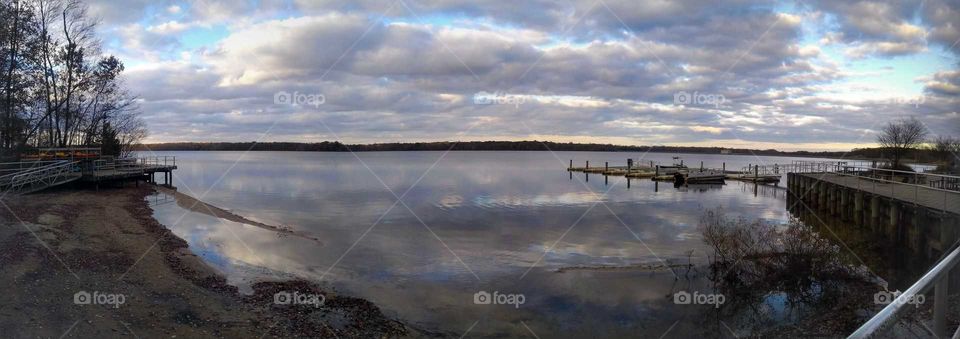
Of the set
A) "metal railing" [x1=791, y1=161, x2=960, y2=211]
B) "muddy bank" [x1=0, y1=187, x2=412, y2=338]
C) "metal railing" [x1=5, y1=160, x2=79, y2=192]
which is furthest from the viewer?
"metal railing" [x1=5, y1=160, x2=79, y2=192]

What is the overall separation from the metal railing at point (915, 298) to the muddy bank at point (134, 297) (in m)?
9.83

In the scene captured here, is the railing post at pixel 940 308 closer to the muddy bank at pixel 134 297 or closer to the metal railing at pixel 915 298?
the metal railing at pixel 915 298

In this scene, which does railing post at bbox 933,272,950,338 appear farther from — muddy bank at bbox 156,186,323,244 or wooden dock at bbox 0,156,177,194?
wooden dock at bbox 0,156,177,194

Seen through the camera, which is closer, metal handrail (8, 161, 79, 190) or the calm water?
the calm water

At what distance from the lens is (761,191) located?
5819 centimetres

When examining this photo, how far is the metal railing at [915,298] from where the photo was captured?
3748 millimetres

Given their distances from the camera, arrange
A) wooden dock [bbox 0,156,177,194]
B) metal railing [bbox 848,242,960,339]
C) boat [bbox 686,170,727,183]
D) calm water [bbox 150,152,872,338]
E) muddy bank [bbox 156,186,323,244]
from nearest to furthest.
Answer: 1. metal railing [bbox 848,242,960,339]
2. calm water [bbox 150,152,872,338]
3. wooden dock [bbox 0,156,177,194]
4. muddy bank [bbox 156,186,323,244]
5. boat [bbox 686,170,727,183]

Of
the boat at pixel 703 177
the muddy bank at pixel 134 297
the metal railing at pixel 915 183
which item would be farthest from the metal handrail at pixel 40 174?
the boat at pixel 703 177

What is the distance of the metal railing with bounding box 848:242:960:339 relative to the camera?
375 centimetres

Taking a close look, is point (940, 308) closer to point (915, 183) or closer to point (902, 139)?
point (915, 183)

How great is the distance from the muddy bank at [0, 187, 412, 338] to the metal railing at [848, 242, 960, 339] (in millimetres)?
9833

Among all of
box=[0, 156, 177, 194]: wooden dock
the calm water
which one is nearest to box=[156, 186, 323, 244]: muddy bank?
the calm water

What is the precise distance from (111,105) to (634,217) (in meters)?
47.0

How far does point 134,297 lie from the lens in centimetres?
1264
